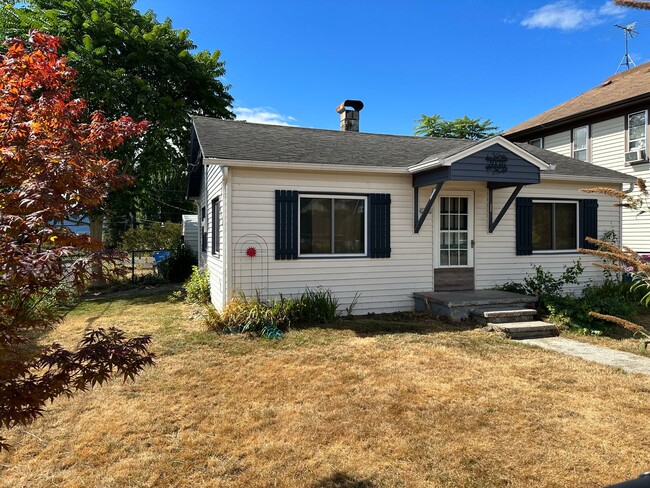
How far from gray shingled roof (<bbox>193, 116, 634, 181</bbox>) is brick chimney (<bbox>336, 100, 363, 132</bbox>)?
1.41 meters

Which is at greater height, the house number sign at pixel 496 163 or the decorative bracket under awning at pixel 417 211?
the house number sign at pixel 496 163

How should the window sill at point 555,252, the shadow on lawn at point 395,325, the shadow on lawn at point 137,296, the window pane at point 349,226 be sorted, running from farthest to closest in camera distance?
1. the shadow on lawn at point 137,296
2. the window sill at point 555,252
3. the window pane at point 349,226
4. the shadow on lawn at point 395,325

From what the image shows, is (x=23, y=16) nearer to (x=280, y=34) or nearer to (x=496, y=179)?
(x=280, y=34)

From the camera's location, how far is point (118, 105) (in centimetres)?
1430

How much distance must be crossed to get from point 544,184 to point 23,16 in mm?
15873

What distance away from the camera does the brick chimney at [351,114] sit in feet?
39.7

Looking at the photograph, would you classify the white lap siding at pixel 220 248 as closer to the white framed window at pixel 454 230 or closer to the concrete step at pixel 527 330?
the white framed window at pixel 454 230

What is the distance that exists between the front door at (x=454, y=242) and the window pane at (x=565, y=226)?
7.57ft

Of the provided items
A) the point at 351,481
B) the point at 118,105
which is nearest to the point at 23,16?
the point at 118,105

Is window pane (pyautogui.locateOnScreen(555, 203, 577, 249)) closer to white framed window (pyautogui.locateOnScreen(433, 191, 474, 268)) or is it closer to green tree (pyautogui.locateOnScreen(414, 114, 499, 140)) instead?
white framed window (pyautogui.locateOnScreen(433, 191, 474, 268))

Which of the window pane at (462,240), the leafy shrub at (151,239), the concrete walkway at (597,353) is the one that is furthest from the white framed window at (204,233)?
the leafy shrub at (151,239)

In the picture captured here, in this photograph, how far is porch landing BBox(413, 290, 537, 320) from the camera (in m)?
7.47

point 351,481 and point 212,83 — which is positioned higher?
point 212,83

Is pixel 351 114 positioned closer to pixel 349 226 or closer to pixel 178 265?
pixel 349 226
